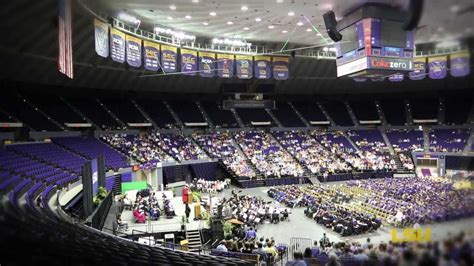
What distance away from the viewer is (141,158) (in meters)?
30.5

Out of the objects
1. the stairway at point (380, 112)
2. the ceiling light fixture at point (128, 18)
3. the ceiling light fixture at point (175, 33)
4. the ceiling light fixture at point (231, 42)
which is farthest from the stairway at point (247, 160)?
the stairway at point (380, 112)

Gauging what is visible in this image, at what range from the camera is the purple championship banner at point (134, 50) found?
22487mm

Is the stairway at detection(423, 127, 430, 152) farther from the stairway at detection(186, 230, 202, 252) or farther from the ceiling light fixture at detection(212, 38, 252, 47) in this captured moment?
the stairway at detection(186, 230, 202, 252)

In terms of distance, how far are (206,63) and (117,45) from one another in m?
8.96

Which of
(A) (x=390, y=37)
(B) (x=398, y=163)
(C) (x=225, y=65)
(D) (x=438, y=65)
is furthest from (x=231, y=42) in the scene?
(B) (x=398, y=163)

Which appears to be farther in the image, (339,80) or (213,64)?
(339,80)

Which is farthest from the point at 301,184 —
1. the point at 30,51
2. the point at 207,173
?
the point at 30,51

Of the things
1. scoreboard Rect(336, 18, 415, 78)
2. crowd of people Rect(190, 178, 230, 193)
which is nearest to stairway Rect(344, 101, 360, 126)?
crowd of people Rect(190, 178, 230, 193)

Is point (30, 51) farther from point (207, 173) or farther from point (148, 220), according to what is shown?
point (207, 173)

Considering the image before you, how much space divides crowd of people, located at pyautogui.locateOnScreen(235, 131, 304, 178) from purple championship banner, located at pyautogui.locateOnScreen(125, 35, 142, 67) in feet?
53.4

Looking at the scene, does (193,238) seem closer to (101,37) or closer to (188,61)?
(101,37)

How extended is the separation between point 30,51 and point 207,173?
1808 centimetres

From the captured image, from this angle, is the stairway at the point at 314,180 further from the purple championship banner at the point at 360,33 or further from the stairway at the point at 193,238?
the stairway at the point at 193,238

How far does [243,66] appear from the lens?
31344 mm
